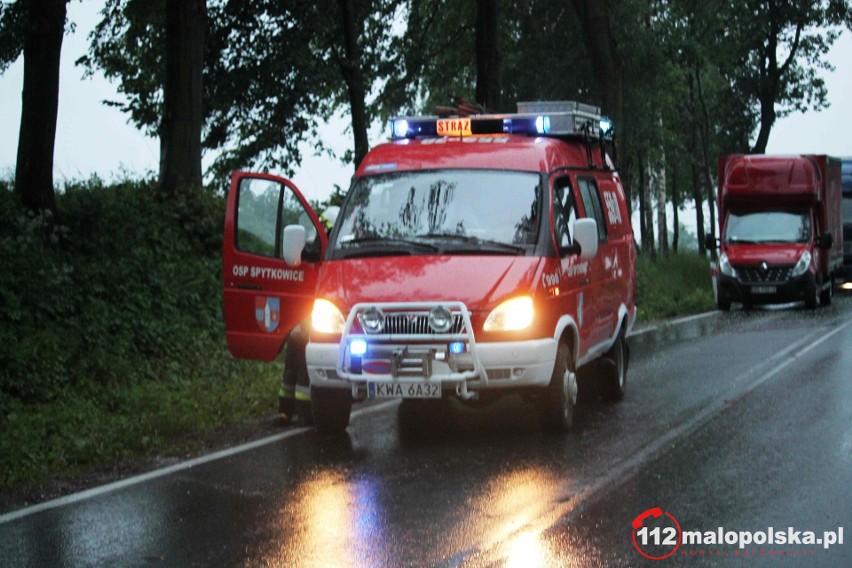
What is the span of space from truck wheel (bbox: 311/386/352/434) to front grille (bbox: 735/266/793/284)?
17600 mm

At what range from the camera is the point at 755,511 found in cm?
794

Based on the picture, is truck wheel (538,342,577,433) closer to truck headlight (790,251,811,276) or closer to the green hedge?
the green hedge

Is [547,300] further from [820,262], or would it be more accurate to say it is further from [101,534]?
[820,262]

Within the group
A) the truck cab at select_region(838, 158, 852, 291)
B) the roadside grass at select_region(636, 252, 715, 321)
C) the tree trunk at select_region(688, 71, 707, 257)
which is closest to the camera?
the roadside grass at select_region(636, 252, 715, 321)

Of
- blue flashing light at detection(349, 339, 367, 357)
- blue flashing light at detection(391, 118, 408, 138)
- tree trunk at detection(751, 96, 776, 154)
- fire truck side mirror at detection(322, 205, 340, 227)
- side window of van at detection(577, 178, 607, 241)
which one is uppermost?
tree trunk at detection(751, 96, 776, 154)

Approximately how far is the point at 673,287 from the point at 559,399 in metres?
21.6

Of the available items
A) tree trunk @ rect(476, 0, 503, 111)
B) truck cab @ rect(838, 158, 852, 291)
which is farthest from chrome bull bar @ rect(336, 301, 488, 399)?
truck cab @ rect(838, 158, 852, 291)

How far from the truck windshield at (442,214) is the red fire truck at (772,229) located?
55.8 feet

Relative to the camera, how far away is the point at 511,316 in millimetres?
10258

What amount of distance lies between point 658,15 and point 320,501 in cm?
3302

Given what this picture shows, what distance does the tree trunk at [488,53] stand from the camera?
26.2 meters

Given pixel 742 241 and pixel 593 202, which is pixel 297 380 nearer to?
pixel 593 202

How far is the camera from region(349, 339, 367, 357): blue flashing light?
1021cm

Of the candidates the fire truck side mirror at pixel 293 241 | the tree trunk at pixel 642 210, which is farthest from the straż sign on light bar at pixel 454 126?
the tree trunk at pixel 642 210
